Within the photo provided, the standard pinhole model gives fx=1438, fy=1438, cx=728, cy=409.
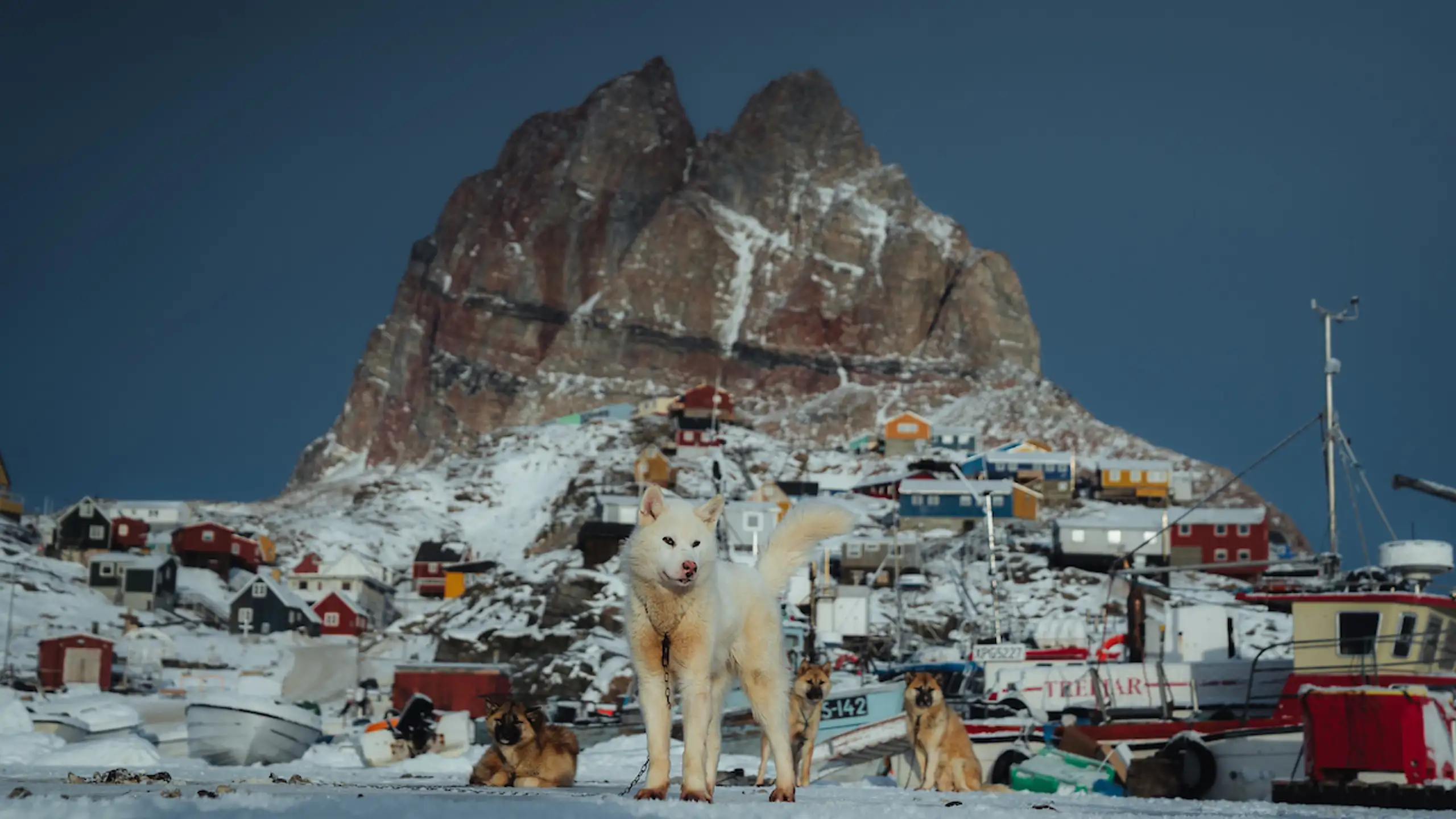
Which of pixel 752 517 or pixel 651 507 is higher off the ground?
pixel 752 517

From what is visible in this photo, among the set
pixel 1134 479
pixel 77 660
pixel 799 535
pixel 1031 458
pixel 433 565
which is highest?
pixel 1031 458

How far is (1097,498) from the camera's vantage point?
113812mm

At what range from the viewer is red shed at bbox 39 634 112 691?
56.8 metres

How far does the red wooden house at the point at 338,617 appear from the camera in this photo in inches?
3455

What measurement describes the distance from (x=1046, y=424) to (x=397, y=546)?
79104mm

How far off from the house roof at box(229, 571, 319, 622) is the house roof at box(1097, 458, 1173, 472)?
62.2 meters

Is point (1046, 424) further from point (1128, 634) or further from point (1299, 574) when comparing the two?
point (1128, 634)

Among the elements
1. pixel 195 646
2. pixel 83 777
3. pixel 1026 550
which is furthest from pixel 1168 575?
pixel 83 777

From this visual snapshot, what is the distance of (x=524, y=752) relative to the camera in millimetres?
10398

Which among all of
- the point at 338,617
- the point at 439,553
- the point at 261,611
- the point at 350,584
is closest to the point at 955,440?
the point at 439,553

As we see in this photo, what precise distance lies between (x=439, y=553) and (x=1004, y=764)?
93.7 m

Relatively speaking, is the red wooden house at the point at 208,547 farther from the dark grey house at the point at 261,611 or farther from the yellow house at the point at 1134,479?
the yellow house at the point at 1134,479

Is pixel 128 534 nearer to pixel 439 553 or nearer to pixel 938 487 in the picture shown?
pixel 439 553

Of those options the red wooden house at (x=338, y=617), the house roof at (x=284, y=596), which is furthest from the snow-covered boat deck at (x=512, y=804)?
the red wooden house at (x=338, y=617)
